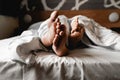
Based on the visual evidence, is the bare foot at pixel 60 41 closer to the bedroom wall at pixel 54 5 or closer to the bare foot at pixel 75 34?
the bare foot at pixel 75 34

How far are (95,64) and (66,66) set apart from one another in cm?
15

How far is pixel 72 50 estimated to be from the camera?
1.25m

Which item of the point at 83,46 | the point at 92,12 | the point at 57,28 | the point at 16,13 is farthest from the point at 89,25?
the point at 16,13

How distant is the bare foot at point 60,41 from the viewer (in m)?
1.05

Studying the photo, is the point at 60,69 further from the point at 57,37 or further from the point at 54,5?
the point at 54,5

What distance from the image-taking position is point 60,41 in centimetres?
106

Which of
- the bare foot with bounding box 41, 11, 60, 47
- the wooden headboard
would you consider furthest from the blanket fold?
the wooden headboard

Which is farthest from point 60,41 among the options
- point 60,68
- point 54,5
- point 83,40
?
point 54,5

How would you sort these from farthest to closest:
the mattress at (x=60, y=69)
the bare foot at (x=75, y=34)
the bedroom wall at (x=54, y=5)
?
1. the bedroom wall at (x=54, y=5)
2. the bare foot at (x=75, y=34)
3. the mattress at (x=60, y=69)

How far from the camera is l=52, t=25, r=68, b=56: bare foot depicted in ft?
3.44

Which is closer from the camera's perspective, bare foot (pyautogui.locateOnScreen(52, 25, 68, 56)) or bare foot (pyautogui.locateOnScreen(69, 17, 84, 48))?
bare foot (pyautogui.locateOnScreen(52, 25, 68, 56))

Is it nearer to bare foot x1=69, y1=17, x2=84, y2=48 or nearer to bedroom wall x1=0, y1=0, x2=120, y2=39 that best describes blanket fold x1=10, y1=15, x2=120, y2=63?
bare foot x1=69, y1=17, x2=84, y2=48

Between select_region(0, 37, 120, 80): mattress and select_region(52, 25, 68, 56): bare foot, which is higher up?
select_region(52, 25, 68, 56): bare foot

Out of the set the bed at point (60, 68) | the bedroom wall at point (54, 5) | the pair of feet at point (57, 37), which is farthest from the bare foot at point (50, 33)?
the bedroom wall at point (54, 5)
